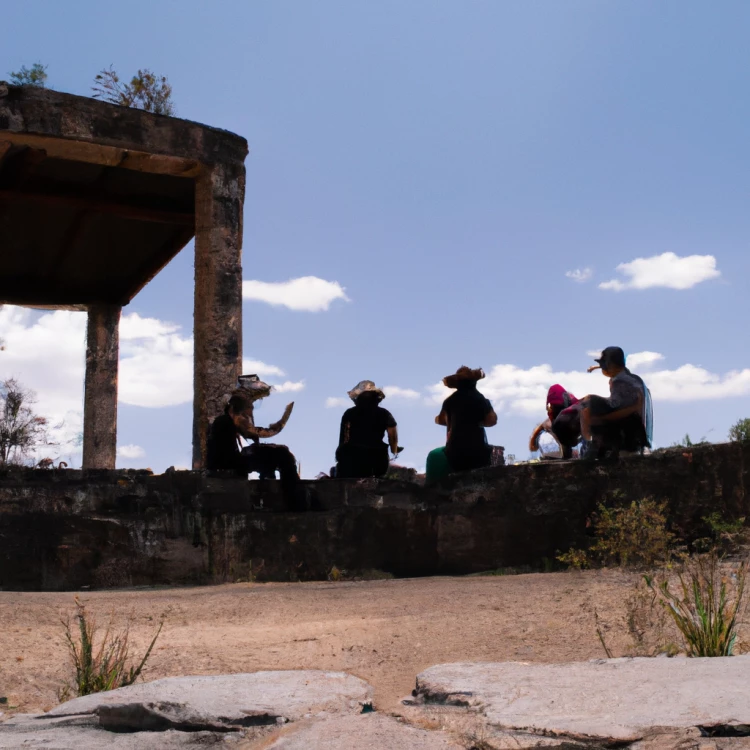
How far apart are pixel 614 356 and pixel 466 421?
4.53ft

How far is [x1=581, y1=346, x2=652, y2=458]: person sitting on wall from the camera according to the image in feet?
23.3

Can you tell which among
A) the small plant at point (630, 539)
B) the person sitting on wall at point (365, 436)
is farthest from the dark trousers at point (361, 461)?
the small plant at point (630, 539)

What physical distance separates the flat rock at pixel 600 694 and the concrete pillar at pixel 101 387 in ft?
36.7

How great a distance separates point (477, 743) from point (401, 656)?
1728mm

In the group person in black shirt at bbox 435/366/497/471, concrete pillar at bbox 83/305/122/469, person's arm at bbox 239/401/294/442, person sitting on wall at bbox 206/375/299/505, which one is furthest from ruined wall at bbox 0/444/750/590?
concrete pillar at bbox 83/305/122/469

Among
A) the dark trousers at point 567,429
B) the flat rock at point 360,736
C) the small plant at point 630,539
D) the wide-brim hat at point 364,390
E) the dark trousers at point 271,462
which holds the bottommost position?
the flat rock at point 360,736

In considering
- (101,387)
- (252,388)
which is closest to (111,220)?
(101,387)

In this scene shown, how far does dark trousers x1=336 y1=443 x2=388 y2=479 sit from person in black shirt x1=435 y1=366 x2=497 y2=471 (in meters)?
0.61

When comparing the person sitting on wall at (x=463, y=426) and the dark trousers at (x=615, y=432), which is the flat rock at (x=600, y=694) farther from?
the person sitting on wall at (x=463, y=426)

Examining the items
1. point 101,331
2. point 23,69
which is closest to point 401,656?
point 23,69

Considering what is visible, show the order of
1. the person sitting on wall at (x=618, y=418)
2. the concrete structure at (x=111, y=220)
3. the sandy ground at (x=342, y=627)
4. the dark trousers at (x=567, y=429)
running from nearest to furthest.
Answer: the sandy ground at (x=342, y=627) < the person sitting on wall at (x=618, y=418) < the dark trousers at (x=567, y=429) < the concrete structure at (x=111, y=220)

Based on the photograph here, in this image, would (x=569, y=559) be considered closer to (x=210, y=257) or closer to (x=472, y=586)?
(x=472, y=586)

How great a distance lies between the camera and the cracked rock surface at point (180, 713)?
261 cm

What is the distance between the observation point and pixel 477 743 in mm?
2436
